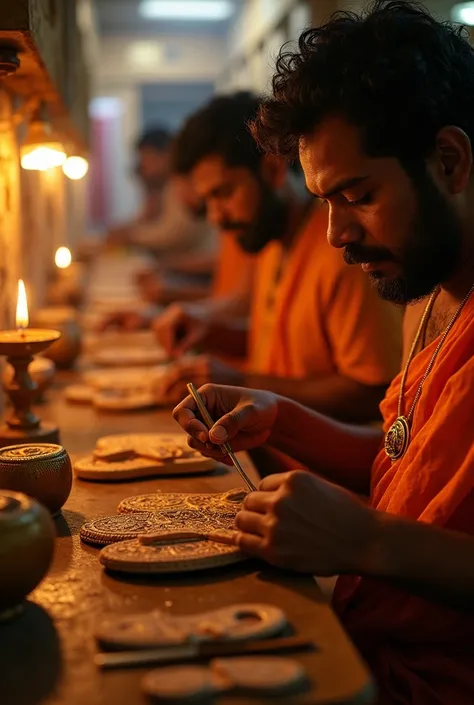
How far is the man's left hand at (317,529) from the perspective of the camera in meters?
1.20

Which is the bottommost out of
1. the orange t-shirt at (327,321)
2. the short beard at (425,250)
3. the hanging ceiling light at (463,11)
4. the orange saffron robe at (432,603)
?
the orange saffron robe at (432,603)

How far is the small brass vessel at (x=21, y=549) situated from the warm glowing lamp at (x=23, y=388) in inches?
26.3

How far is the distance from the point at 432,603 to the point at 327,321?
1.42m

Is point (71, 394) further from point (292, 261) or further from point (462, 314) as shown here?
point (462, 314)

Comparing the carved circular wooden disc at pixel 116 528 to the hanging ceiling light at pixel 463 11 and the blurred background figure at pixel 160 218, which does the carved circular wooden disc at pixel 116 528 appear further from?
the blurred background figure at pixel 160 218

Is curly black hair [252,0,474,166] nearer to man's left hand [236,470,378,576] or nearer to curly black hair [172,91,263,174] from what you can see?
man's left hand [236,470,378,576]

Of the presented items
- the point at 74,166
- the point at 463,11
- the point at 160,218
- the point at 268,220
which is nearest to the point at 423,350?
the point at 268,220

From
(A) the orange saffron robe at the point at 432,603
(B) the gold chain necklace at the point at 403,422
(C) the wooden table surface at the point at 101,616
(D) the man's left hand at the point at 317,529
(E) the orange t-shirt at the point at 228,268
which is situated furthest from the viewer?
(E) the orange t-shirt at the point at 228,268

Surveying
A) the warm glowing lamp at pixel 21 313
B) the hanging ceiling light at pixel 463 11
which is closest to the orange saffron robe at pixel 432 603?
the warm glowing lamp at pixel 21 313

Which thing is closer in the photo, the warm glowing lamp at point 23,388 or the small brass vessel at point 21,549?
the small brass vessel at point 21,549

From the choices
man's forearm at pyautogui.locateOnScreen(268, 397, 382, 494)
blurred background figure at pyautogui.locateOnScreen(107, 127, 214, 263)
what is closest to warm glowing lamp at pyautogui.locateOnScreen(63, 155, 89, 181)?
man's forearm at pyautogui.locateOnScreen(268, 397, 382, 494)

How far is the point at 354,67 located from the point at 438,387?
545 millimetres

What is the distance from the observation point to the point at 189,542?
1.32 meters

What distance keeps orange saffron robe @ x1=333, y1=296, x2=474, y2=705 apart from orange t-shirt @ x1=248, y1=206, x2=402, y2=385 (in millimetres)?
1037
